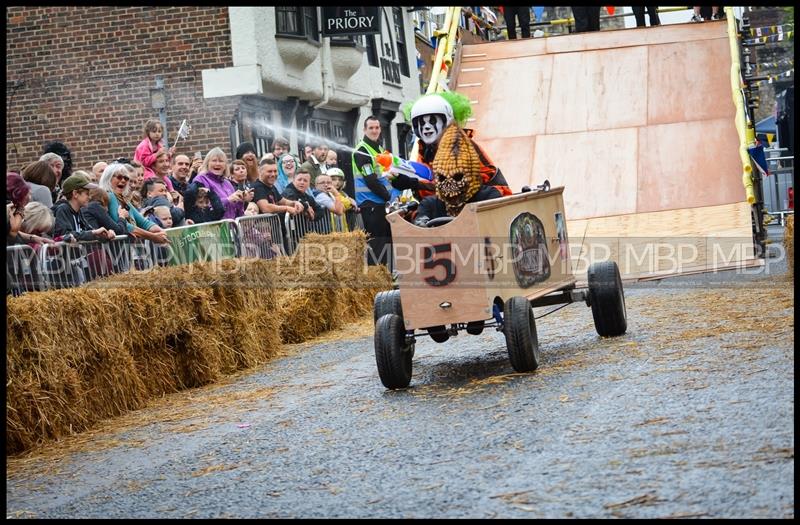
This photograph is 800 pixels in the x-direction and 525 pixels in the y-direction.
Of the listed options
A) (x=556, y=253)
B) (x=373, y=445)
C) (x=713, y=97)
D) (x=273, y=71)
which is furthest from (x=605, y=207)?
(x=373, y=445)

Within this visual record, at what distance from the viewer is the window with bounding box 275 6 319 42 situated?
22.6 meters

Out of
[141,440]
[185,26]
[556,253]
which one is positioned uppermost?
[185,26]

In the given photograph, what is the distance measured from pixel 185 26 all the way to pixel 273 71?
5.31ft

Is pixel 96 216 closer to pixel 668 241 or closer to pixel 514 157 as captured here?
pixel 668 241

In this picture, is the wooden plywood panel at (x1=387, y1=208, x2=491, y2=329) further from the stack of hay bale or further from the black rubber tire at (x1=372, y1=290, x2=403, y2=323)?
the stack of hay bale

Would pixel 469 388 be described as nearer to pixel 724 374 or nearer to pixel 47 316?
pixel 724 374

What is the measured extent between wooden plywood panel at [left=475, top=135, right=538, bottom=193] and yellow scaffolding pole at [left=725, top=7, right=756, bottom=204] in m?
2.58

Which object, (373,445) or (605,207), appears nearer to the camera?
(373,445)

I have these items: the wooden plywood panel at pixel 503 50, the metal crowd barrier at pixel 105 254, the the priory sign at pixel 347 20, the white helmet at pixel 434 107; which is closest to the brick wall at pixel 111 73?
the the priory sign at pixel 347 20

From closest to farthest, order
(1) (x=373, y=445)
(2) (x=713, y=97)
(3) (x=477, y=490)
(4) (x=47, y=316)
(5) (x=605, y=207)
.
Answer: (3) (x=477, y=490), (1) (x=373, y=445), (4) (x=47, y=316), (5) (x=605, y=207), (2) (x=713, y=97)

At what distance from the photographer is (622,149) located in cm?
1684

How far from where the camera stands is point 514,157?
16.9 meters

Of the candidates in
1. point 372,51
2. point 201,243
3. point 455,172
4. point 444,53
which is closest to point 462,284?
point 455,172

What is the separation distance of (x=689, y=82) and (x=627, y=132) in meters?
1.49
